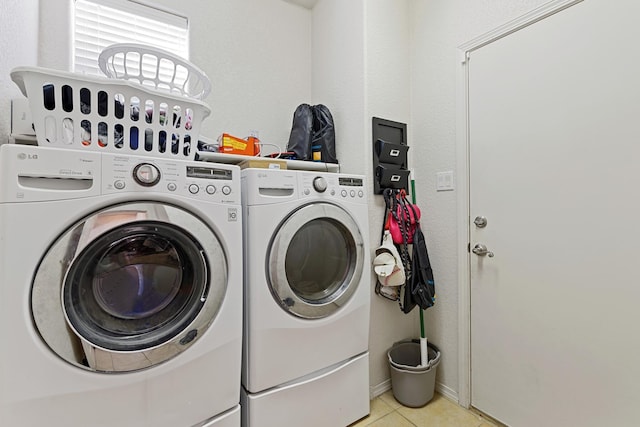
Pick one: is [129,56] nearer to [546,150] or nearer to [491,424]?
[546,150]

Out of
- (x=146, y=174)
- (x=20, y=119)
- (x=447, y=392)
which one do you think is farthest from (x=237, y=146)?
(x=447, y=392)

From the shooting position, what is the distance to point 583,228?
3.97ft

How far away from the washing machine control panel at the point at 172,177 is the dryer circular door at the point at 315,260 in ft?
0.94

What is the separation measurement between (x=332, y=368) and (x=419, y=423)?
22.6 inches

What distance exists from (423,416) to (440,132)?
1.60m

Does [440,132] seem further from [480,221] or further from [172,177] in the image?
[172,177]

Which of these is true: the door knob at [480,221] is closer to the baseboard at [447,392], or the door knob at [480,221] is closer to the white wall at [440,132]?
the white wall at [440,132]

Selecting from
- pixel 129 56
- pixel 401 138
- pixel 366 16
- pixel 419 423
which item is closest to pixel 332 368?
pixel 419 423

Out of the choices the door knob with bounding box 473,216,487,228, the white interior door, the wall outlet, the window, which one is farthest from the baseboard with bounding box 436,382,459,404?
the window

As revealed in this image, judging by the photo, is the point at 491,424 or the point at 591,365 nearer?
the point at 591,365

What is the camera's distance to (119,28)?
1662 millimetres

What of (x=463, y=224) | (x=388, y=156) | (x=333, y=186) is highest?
(x=388, y=156)

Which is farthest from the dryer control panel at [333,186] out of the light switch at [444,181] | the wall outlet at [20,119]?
the wall outlet at [20,119]

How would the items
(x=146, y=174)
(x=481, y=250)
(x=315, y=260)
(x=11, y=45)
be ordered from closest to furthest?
(x=146, y=174) < (x=11, y=45) < (x=315, y=260) < (x=481, y=250)
